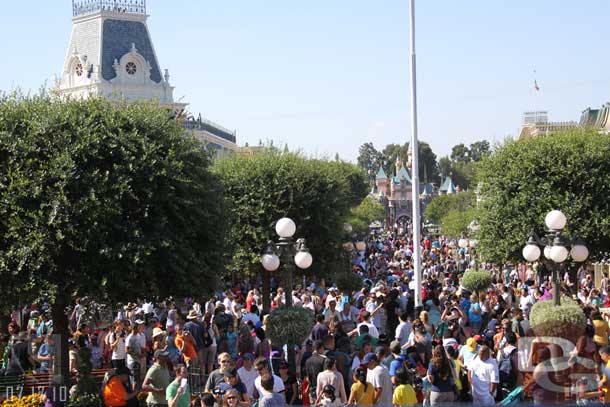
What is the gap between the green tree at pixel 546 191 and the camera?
27.9 m

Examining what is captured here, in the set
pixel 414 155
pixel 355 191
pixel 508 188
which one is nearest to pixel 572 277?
pixel 508 188

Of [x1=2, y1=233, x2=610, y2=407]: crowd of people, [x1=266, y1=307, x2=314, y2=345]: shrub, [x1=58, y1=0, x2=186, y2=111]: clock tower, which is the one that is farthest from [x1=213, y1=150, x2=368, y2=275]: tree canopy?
[x1=58, y1=0, x2=186, y2=111]: clock tower

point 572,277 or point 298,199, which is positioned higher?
point 298,199

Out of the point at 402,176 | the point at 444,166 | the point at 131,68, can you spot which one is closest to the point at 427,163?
the point at 402,176

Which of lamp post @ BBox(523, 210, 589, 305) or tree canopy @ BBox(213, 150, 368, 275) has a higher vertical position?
tree canopy @ BBox(213, 150, 368, 275)

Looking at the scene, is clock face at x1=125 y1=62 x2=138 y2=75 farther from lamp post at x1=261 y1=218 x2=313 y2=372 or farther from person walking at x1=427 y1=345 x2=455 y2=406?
person walking at x1=427 y1=345 x2=455 y2=406

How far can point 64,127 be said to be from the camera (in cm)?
1759

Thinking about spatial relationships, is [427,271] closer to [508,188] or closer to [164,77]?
[508,188]

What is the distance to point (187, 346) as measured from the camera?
1836 centimetres

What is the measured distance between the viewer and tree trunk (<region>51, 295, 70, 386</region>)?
17422mm

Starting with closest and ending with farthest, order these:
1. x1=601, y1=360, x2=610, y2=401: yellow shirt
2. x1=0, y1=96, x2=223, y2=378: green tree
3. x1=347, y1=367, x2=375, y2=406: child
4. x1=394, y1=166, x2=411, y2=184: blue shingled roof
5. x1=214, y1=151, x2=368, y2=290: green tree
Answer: x1=601, y1=360, x2=610, y2=401: yellow shirt
x1=347, y1=367, x2=375, y2=406: child
x1=0, y1=96, x2=223, y2=378: green tree
x1=214, y1=151, x2=368, y2=290: green tree
x1=394, y1=166, x2=411, y2=184: blue shingled roof

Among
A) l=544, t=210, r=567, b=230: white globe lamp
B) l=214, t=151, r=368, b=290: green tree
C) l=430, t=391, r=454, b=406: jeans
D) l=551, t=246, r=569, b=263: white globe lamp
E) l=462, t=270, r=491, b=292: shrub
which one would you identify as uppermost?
l=214, t=151, r=368, b=290: green tree

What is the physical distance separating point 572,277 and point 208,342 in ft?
41.2

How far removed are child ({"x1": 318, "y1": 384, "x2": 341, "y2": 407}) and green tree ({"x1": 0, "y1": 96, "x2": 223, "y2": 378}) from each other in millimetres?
5308
